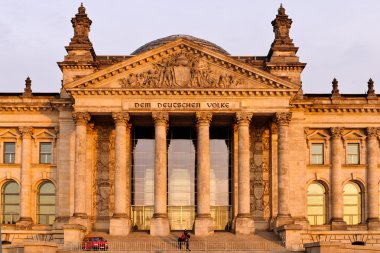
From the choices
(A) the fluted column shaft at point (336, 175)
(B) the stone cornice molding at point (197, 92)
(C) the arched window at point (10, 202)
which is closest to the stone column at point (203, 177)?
(B) the stone cornice molding at point (197, 92)

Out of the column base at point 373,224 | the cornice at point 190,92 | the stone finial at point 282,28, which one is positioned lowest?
the column base at point 373,224

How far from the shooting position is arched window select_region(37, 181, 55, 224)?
60.2m

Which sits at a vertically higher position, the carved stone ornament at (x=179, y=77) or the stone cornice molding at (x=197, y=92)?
the carved stone ornament at (x=179, y=77)

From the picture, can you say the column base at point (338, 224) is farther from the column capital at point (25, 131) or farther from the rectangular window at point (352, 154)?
the column capital at point (25, 131)

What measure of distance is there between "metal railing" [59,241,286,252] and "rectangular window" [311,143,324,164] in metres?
13.6

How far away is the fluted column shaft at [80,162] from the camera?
5444 centimetres

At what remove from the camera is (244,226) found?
53781mm

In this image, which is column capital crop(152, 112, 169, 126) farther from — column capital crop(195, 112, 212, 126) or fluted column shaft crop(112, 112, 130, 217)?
column capital crop(195, 112, 212, 126)

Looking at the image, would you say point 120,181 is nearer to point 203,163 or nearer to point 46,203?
point 203,163

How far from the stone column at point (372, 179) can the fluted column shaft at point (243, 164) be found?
12.8 m

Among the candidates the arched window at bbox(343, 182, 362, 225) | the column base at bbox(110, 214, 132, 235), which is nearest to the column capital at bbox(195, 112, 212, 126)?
the column base at bbox(110, 214, 132, 235)

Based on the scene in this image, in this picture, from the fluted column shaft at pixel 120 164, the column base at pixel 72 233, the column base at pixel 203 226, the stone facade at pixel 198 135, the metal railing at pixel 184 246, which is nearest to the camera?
the metal railing at pixel 184 246

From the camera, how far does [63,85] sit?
56.2 m

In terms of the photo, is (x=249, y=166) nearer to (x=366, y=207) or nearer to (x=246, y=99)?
(x=246, y=99)
